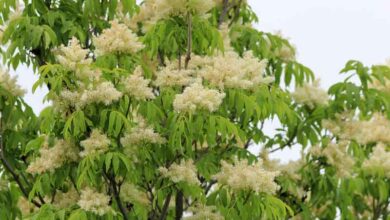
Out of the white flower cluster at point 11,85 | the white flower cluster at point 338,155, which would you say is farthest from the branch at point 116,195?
the white flower cluster at point 338,155

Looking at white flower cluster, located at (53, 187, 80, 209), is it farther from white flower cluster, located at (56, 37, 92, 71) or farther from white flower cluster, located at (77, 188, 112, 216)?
white flower cluster, located at (56, 37, 92, 71)

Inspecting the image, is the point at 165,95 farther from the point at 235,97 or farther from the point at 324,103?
the point at 324,103

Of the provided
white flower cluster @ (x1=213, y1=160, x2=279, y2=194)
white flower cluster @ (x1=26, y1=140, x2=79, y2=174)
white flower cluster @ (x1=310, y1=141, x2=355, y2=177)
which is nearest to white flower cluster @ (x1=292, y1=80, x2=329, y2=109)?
white flower cluster @ (x1=310, y1=141, x2=355, y2=177)

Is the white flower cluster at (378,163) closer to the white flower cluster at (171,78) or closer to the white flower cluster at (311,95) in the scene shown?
the white flower cluster at (311,95)

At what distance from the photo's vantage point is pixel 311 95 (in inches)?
292

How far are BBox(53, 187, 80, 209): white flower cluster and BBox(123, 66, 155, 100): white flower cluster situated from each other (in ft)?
→ 3.71

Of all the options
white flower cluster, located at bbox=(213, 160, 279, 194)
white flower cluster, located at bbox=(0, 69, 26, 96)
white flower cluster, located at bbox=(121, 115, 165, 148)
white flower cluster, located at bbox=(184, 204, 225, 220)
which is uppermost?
white flower cluster, located at bbox=(0, 69, 26, 96)

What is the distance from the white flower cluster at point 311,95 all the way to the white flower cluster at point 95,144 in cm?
293

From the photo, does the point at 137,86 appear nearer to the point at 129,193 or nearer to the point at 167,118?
the point at 167,118

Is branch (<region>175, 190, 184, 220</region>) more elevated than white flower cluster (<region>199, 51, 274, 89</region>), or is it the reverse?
white flower cluster (<region>199, 51, 274, 89</region>)

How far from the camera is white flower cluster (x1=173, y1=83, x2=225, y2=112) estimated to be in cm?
485

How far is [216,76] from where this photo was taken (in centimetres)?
528

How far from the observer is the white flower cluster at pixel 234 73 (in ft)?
17.1

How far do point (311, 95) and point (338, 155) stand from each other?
2.19ft
